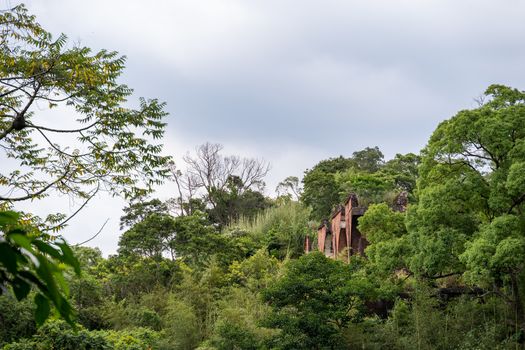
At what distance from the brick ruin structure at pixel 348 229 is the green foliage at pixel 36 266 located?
1376cm

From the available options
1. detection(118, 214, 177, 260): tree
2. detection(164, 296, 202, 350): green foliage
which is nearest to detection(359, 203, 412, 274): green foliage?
detection(164, 296, 202, 350): green foliage

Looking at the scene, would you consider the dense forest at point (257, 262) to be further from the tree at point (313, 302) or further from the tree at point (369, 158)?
the tree at point (369, 158)

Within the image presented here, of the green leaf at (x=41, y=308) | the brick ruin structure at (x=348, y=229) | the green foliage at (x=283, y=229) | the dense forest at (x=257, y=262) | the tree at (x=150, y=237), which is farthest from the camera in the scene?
the green foliage at (x=283, y=229)

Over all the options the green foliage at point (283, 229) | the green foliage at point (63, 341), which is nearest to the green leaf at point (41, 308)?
the green foliage at point (63, 341)

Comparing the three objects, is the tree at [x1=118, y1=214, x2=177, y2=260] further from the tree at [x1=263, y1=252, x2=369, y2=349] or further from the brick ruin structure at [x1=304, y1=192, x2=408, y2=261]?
the tree at [x1=263, y1=252, x2=369, y2=349]

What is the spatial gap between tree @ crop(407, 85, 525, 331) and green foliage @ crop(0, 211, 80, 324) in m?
8.80

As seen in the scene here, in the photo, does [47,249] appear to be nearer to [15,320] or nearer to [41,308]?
[41,308]

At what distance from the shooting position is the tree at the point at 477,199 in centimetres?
909

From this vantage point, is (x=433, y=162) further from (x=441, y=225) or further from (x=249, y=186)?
(x=249, y=186)

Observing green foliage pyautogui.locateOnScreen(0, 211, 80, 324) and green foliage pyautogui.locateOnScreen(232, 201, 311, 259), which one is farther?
green foliage pyautogui.locateOnScreen(232, 201, 311, 259)

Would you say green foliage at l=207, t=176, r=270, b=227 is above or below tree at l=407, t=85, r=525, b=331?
above

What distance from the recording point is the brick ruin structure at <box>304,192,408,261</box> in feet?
48.9

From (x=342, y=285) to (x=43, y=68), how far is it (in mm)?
5638

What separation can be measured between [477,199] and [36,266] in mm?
9934
